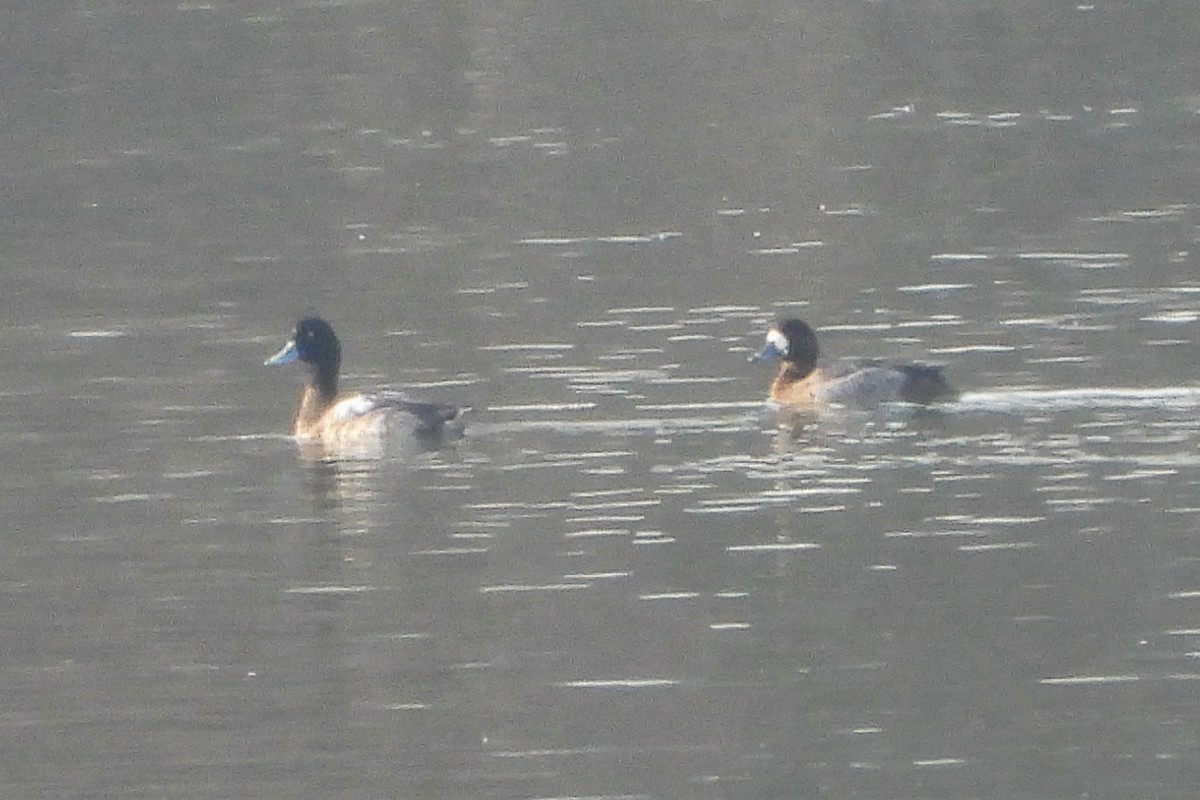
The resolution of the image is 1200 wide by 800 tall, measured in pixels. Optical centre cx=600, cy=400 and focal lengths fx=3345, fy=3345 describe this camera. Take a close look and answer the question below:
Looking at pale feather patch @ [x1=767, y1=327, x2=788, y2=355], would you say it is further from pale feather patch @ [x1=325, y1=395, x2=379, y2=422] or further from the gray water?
pale feather patch @ [x1=325, y1=395, x2=379, y2=422]

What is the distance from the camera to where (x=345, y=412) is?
20250 mm

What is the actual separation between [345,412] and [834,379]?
3.03 m

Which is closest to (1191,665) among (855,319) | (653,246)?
(855,319)

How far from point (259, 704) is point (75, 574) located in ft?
9.77

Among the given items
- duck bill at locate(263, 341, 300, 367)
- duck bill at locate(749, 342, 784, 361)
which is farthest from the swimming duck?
duck bill at locate(263, 341, 300, 367)

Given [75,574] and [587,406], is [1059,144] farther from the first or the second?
[75,574]

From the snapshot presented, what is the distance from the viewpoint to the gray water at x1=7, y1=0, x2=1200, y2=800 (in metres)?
12.9

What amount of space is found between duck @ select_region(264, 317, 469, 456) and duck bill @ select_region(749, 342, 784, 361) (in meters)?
2.37

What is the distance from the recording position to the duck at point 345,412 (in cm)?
1955

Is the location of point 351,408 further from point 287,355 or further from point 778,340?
point 778,340

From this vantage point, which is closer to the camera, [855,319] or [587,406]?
[587,406]

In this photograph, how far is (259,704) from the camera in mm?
13602

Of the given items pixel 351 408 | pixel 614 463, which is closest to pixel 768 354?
pixel 351 408

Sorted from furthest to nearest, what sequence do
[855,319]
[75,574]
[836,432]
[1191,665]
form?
[855,319] → [836,432] → [75,574] → [1191,665]
